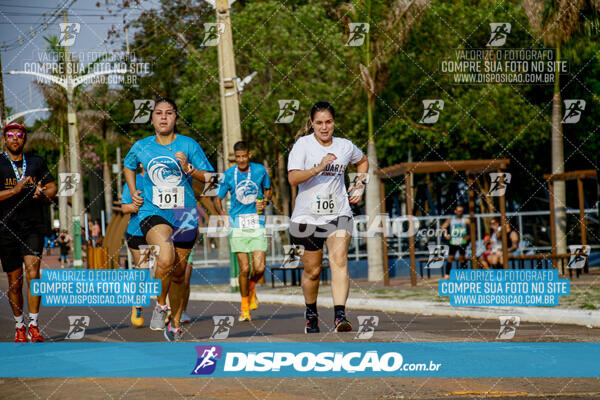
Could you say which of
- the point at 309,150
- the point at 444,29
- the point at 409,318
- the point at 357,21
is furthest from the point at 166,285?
the point at 444,29

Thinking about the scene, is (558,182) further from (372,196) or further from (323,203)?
(323,203)

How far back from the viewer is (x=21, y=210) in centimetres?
865

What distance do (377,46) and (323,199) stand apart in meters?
13.2

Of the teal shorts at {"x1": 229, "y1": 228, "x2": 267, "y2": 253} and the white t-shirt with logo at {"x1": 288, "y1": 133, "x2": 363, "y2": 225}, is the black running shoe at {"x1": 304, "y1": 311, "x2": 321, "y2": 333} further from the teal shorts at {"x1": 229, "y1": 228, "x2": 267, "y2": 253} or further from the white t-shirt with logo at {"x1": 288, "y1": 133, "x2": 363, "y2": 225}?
the teal shorts at {"x1": 229, "y1": 228, "x2": 267, "y2": 253}

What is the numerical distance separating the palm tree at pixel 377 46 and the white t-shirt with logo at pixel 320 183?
11880 millimetres

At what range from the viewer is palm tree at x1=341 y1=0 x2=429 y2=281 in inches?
792

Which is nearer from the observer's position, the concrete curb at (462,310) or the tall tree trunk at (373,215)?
the concrete curb at (462,310)

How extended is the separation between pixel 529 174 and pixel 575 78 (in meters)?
5.51

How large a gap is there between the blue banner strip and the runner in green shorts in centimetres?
505

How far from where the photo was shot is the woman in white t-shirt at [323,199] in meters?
7.66

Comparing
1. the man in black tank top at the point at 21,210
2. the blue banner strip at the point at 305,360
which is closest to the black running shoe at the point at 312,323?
the blue banner strip at the point at 305,360

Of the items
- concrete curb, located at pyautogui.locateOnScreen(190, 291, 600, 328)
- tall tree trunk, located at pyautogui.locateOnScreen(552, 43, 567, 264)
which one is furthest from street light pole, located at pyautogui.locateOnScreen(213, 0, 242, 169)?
tall tree trunk, located at pyautogui.locateOnScreen(552, 43, 567, 264)

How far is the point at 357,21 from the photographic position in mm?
20484

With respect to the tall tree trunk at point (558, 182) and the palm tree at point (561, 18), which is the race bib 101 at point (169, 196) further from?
the tall tree trunk at point (558, 182)
